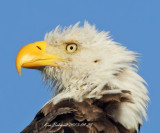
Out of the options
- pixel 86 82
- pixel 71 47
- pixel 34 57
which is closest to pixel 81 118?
pixel 86 82

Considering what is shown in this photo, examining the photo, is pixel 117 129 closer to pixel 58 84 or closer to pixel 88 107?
pixel 88 107

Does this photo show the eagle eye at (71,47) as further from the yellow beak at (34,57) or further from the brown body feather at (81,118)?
the brown body feather at (81,118)

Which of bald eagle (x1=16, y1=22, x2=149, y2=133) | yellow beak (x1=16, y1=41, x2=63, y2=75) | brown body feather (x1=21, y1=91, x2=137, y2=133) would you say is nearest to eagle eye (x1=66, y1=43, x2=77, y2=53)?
bald eagle (x1=16, y1=22, x2=149, y2=133)

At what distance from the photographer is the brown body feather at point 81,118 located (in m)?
7.34

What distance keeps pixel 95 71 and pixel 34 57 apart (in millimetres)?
1071

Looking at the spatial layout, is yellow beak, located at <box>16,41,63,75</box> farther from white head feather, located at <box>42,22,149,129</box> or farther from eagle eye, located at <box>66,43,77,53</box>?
eagle eye, located at <box>66,43,77,53</box>

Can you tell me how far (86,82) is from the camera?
8.41 m

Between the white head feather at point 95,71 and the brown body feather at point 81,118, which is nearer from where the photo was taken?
Result: the brown body feather at point 81,118

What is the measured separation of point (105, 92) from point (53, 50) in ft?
4.83

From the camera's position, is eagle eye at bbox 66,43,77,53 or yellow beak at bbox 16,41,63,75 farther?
eagle eye at bbox 66,43,77,53

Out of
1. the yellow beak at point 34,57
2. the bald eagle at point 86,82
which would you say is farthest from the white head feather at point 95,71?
the yellow beak at point 34,57

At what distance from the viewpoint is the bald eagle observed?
7.56 m

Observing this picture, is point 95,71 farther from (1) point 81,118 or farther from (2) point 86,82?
(1) point 81,118

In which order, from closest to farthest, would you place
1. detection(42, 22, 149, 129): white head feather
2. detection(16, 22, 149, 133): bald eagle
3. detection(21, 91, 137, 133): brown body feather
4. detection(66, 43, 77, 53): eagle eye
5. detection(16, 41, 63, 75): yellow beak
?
detection(21, 91, 137, 133): brown body feather < detection(16, 22, 149, 133): bald eagle < detection(42, 22, 149, 129): white head feather < detection(16, 41, 63, 75): yellow beak < detection(66, 43, 77, 53): eagle eye
